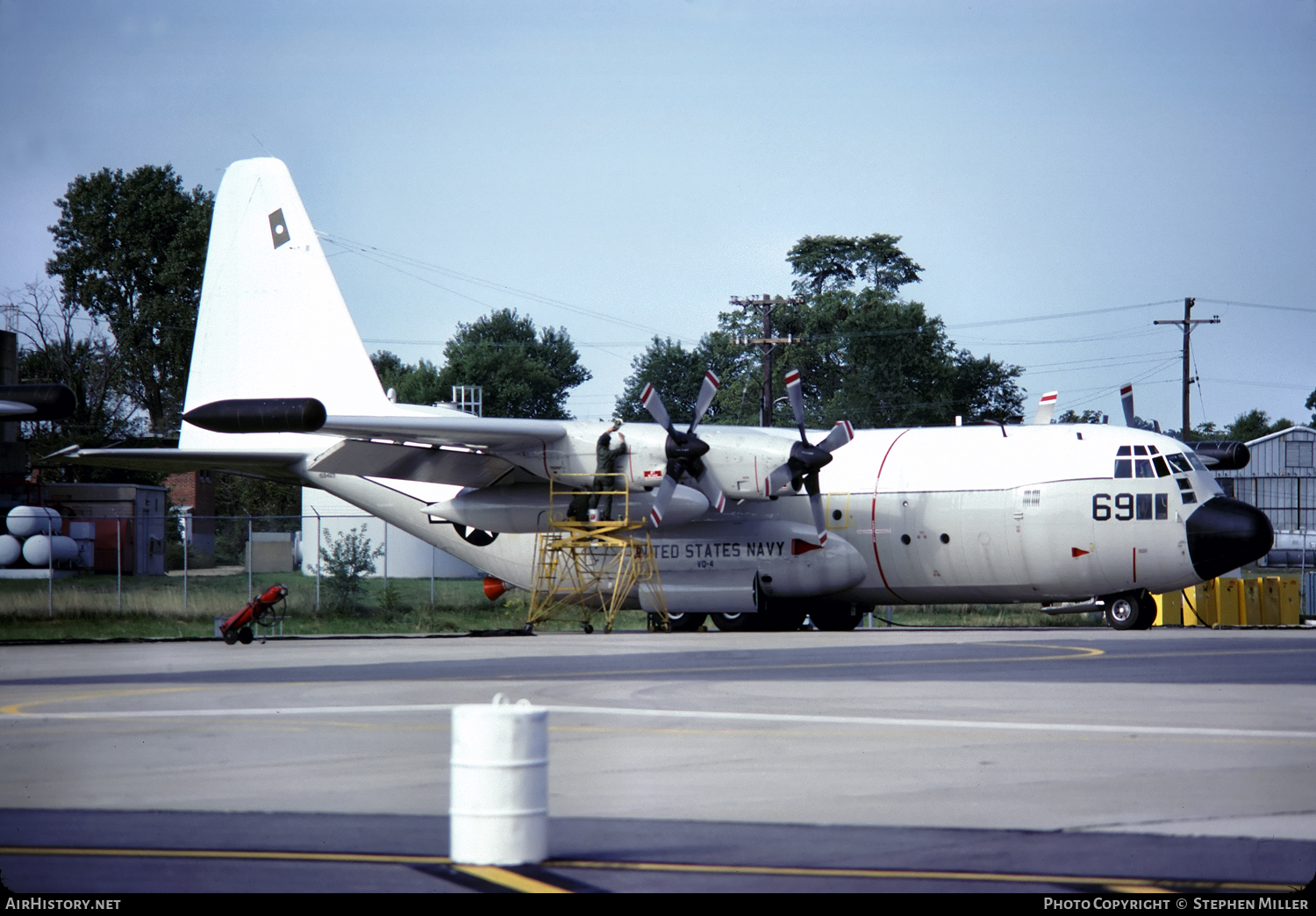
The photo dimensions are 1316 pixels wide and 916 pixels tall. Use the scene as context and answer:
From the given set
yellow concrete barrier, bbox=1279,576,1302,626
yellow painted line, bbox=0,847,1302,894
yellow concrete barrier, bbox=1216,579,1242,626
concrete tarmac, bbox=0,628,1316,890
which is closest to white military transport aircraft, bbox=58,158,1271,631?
yellow concrete barrier, bbox=1216,579,1242,626

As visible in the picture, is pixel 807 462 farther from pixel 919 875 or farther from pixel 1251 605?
pixel 919 875

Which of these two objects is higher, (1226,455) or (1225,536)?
(1226,455)

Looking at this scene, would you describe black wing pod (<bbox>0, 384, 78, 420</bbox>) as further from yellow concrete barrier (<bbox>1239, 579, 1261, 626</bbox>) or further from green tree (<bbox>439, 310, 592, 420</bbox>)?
green tree (<bbox>439, 310, 592, 420</bbox>)

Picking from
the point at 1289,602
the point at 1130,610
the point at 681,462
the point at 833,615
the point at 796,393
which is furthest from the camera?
the point at 1289,602

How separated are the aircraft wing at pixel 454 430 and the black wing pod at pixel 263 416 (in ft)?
4.75

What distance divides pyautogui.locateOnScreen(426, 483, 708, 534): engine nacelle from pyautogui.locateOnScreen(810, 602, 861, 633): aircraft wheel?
449 centimetres

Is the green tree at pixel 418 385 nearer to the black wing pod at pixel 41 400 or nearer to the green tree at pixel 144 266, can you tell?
the green tree at pixel 144 266

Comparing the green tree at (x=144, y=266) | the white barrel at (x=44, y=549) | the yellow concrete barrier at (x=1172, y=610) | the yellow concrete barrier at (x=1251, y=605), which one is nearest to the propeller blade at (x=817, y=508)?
the yellow concrete barrier at (x=1172, y=610)

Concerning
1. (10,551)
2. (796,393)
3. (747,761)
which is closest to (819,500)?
(796,393)

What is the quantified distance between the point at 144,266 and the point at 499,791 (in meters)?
61.6

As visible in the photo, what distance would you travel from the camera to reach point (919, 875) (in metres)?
6.05

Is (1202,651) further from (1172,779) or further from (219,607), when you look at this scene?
(219,607)

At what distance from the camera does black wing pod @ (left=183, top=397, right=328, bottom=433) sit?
22.4m
